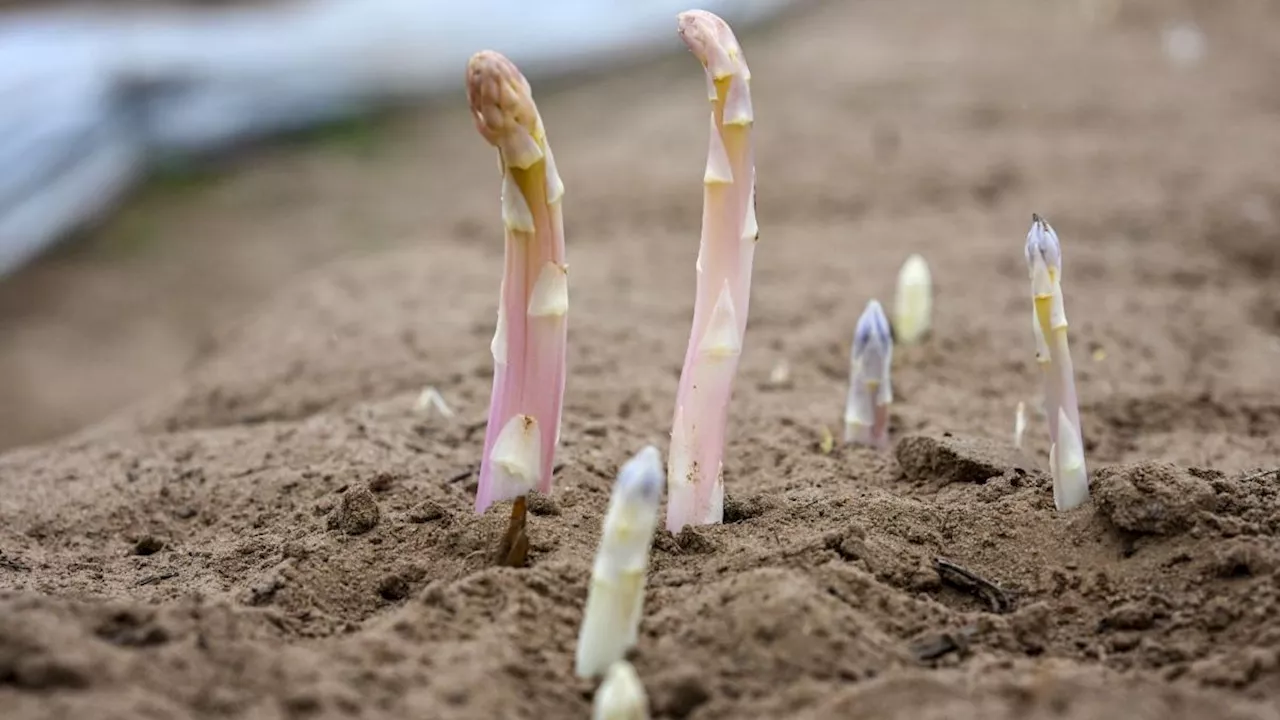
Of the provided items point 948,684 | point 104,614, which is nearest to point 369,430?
point 104,614

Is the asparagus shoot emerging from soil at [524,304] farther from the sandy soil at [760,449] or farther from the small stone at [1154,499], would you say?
the small stone at [1154,499]

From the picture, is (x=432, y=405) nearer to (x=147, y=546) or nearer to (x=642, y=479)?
(x=147, y=546)

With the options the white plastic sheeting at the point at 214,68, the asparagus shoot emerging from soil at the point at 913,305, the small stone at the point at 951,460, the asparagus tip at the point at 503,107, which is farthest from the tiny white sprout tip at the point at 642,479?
the white plastic sheeting at the point at 214,68

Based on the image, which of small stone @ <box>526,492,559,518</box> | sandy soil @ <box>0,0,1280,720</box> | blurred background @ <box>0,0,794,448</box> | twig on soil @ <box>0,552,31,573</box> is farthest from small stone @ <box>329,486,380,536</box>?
blurred background @ <box>0,0,794,448</box>

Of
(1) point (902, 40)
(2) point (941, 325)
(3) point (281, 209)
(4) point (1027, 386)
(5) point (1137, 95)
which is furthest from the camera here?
(1) point (902, 40)

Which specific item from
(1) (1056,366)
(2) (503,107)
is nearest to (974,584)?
(1) (1056,366)

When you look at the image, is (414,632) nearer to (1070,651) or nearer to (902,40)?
(1070,651)
